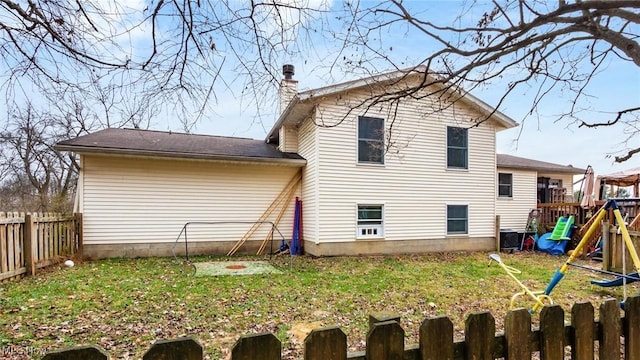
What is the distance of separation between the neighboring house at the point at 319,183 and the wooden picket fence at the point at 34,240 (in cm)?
49

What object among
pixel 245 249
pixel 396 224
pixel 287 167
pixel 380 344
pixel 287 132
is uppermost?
pixel 287 132

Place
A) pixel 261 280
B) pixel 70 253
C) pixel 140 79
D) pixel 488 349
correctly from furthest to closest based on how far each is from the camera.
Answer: pixel 70 253 < pixel 261 280 < pixel 140 79 < pixel 488 349

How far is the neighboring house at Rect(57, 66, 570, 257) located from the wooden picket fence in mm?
492

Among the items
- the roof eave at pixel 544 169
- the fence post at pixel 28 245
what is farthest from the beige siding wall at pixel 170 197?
the roof eave at pixel 544 169

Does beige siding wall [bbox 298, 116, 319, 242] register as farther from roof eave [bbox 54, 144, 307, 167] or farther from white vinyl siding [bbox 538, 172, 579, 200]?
white vinyl siding [bbox 538, 172, 579, 200]

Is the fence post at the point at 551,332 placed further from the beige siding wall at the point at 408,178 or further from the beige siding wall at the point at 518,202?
the beige siding wall at the point at 518,202

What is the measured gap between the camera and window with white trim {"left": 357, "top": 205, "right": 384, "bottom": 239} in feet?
34.1

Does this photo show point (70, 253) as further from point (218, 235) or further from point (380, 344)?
point (380, 344)

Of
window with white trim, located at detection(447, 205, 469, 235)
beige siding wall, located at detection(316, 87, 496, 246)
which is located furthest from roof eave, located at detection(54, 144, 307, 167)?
window with white trim, located at detection(447, 205, 469, 235)

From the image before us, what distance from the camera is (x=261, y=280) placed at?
265 inches

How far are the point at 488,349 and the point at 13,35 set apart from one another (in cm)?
329

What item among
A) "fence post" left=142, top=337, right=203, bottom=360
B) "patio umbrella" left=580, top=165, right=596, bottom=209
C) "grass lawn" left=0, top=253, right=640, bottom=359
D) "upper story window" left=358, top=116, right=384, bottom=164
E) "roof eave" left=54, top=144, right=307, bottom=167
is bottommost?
"grass lawn" left=0, top=253, right=640, bottom=359

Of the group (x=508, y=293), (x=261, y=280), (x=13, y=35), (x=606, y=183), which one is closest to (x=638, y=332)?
(x=13, y=35)

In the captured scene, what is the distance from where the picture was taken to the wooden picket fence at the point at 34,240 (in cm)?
635
